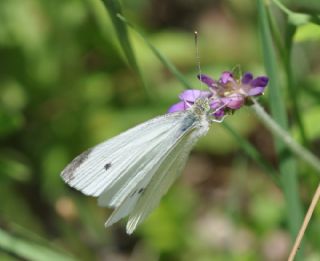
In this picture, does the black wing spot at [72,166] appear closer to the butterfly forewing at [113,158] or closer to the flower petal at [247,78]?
the butterfly forewing at [113,158]

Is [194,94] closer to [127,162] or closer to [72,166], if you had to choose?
[127,162]

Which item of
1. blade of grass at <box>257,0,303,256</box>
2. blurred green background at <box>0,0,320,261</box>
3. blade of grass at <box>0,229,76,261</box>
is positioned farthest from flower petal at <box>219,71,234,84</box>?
blurred green background at <box>0,0,320,261</box>

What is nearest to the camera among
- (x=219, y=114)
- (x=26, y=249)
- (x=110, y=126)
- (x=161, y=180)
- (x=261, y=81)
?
(x=261, y=81)

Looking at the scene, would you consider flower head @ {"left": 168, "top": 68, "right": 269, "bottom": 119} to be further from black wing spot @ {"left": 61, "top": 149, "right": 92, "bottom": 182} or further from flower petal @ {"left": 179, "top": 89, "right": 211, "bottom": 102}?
black wing spot @ {"left": 61, "top": 149, "right": 92, "bottom": 182}

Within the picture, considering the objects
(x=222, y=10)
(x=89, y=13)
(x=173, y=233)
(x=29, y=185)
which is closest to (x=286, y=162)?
(x=173, y=233)

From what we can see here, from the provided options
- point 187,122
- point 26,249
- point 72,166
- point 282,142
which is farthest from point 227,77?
point 26,249

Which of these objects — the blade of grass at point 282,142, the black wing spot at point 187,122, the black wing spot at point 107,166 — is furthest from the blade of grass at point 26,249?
the blade of grass at point 282,142
